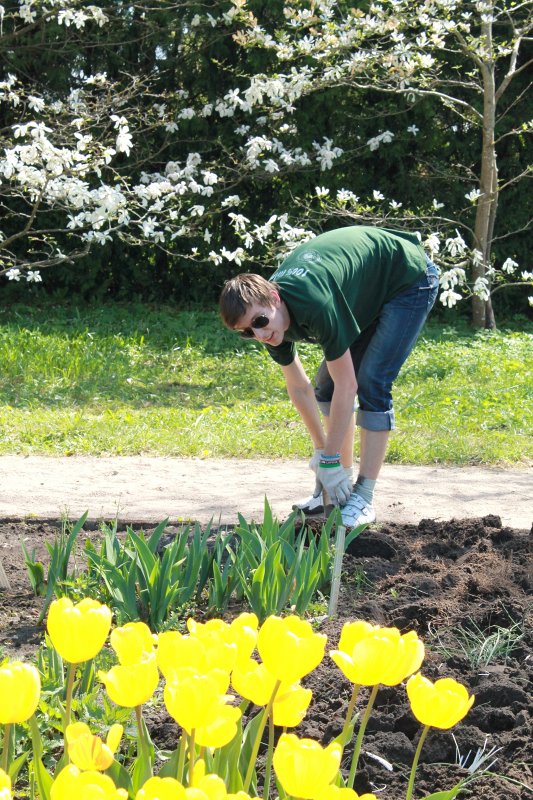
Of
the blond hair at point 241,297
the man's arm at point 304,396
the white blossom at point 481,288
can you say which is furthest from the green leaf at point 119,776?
the white blossom at point 481,288

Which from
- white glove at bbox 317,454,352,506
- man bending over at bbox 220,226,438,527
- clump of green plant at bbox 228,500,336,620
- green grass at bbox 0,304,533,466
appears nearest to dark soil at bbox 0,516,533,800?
clump of green plant at bbox 228,500,336,620

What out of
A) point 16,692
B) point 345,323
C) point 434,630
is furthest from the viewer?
point 345,323

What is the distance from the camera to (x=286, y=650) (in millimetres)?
1076

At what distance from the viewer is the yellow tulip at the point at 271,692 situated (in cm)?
114

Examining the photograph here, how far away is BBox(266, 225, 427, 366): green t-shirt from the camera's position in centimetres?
337

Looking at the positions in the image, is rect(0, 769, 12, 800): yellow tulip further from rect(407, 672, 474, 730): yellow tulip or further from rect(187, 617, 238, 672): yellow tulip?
rect(407, 672, 474, 730): yellow tulip

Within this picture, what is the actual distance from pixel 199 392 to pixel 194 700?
6220mm

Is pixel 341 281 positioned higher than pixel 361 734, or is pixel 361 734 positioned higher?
pixel 341 281

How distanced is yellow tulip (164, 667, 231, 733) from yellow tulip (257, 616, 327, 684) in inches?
4.2

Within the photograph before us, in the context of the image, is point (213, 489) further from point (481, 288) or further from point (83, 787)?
point (481, 288)

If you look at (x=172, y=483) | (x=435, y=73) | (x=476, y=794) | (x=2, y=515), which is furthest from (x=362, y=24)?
(x=476, y=794)

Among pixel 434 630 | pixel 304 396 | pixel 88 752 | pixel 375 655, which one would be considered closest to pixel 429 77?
pixel 304 396

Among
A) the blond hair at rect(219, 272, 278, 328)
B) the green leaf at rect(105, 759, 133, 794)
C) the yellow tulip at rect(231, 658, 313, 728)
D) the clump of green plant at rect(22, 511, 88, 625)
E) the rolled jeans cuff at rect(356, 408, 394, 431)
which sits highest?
the blond hair at rect(219, 272, 278, 328)

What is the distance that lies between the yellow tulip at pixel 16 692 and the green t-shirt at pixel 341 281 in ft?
7.96
